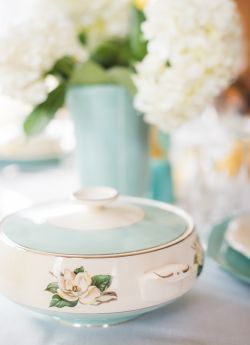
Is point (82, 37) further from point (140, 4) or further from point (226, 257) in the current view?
point (226, 257)

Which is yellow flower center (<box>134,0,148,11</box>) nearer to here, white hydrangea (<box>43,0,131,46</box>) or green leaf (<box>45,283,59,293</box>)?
white hydrangea (<box>43,0,131,46</box>)

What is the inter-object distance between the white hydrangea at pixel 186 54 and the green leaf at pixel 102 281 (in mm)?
323

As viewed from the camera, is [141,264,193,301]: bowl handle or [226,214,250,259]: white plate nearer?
[141,264,193,301]: bowl handle

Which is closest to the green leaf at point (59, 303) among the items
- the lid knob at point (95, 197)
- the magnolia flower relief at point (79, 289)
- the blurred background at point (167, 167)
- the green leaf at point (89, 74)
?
the magnolia flower relief at point (79, 289)

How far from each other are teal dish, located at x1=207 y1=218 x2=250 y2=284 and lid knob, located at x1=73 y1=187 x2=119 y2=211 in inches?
7.0

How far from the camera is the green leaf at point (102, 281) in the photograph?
0.45 m

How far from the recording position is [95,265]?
1.47 feet


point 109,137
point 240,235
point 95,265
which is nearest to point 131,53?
point 109,137

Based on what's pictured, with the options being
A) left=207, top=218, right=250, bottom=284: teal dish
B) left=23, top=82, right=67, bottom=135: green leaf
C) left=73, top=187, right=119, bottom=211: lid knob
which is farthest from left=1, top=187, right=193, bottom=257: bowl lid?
left=23, top=82, right=67, bottom=135: green leaf

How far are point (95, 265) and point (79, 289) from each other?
0.09 ft

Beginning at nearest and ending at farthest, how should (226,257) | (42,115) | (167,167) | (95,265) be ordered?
1. (95,265)
2. (226,257)
3. (42,115)
4. (167,167)

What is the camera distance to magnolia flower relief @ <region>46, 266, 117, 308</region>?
45cm

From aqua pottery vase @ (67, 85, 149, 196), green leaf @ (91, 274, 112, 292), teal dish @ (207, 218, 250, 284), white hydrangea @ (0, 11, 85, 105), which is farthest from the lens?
aqua pottery vase @ (67, 85, 149, 196)

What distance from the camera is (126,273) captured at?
45 cm
